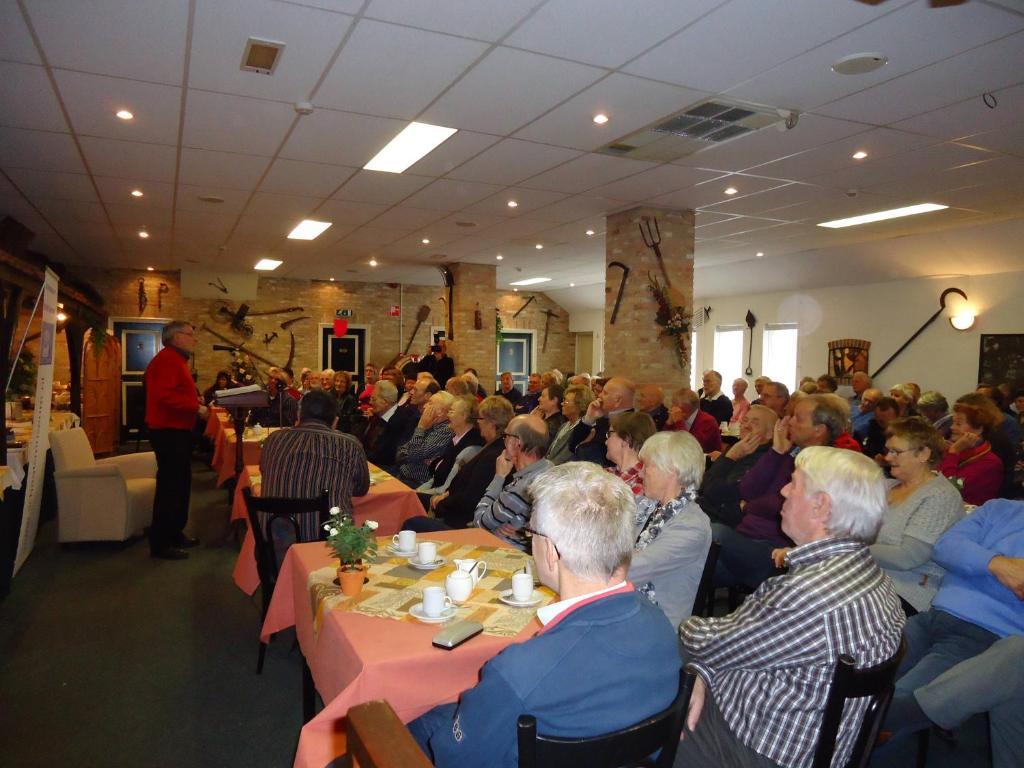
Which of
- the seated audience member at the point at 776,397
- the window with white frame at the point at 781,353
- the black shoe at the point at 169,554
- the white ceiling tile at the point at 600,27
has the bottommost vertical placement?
the black shoe at the point at 169,554

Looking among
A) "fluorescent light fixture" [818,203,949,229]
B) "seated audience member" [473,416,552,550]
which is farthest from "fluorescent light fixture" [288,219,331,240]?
"fluorescent light fixture" [818,203,949,229]

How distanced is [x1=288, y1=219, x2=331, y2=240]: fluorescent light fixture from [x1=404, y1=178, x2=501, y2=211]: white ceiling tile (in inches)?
65.6

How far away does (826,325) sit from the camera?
36.9 ft

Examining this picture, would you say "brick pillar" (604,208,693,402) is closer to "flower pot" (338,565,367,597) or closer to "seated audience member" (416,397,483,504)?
"seated audience member" (416,397,483,504)

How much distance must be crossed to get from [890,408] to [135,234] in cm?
911

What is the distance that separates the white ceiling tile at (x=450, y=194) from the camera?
622 cm

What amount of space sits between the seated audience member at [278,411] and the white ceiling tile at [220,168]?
230 cm

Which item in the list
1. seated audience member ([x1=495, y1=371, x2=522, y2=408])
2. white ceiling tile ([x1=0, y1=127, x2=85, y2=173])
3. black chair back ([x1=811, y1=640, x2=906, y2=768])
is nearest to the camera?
black chair back ([x1=811, y1=640, x2=906, y2=768])

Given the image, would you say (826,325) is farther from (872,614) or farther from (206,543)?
(872,614)

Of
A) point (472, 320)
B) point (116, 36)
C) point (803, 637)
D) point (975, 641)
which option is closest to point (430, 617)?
point (803, 637)

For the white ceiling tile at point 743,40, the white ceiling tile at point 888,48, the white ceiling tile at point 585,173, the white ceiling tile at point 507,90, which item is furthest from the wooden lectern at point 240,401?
the white ceiling tile at point 888,48

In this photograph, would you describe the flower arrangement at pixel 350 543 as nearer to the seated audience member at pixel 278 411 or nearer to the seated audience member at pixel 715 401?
the seated audience member at pixel 278 411

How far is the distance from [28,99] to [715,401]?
706 cm

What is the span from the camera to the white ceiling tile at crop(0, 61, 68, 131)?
12.4 feet
